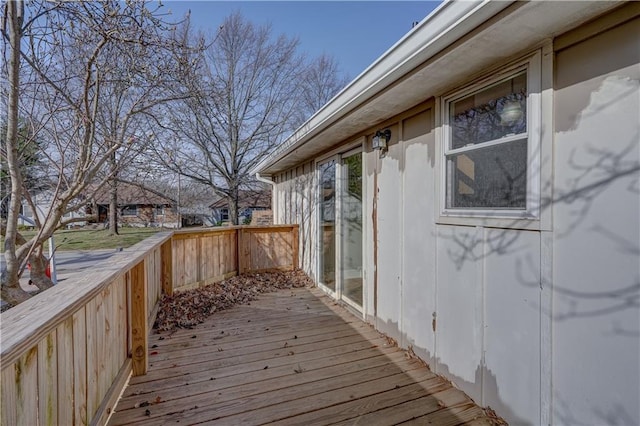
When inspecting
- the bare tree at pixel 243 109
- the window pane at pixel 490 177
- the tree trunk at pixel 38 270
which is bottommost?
the tree trunk at pixel 38 270

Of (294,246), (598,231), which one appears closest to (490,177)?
(598,231)

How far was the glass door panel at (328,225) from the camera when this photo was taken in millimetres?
4918

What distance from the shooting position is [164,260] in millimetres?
4574

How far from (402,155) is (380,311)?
176 cm

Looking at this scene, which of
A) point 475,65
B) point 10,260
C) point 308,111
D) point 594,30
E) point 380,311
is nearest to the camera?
point 594,30

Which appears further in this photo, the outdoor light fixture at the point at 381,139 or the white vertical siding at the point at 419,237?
the outdoor light fixture at the point at 381,139

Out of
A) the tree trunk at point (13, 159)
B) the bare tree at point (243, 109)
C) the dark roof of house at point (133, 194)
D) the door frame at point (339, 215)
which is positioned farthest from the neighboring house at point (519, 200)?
the bare tree at point (243, 109)

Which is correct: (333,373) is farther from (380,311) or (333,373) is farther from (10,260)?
(10,260)

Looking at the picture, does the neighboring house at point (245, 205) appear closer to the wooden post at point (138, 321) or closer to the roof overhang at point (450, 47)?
the wooden post at point (138, 321)

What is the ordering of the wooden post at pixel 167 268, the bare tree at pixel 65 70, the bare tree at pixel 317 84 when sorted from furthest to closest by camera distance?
1. the bare tree at pixel 317 84
2. the wooden post at pixel 167 268
3. the bare tree at pixel 65 70

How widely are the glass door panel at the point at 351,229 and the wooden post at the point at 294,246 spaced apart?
2.22 m

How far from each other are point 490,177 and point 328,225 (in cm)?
312

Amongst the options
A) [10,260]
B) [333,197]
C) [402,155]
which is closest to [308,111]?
[333,197]

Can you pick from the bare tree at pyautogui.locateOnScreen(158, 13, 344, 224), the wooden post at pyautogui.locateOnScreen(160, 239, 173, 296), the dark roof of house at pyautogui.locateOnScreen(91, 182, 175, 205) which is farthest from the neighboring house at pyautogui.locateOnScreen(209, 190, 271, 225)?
the wooden post at pyautogui.locateOnScreen(160, 239, 173, 296)
